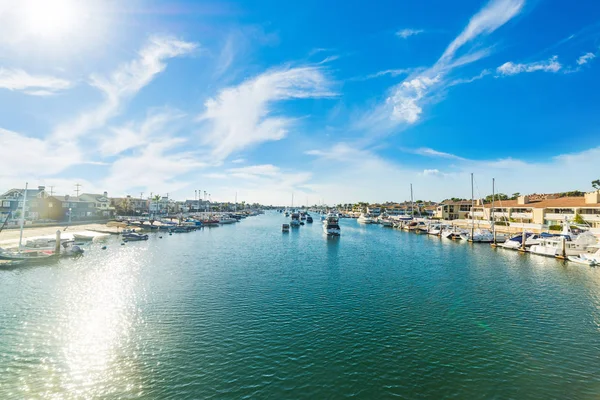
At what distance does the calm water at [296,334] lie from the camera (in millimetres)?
15375

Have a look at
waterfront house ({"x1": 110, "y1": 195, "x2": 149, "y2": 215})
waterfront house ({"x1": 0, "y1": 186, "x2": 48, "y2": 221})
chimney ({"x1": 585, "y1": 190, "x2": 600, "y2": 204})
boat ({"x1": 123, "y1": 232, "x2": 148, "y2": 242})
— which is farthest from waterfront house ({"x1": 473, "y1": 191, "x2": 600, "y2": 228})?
waterfront house ({"x1": 110, "y1": 195, "x2": 149, "y2": 215})

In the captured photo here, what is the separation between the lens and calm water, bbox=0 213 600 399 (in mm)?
15375

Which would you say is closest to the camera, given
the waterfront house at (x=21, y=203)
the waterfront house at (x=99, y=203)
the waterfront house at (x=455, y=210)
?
the waterfront house at (x=21, y=203)

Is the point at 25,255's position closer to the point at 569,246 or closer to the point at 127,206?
the point at 569,246

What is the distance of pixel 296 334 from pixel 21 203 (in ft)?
355

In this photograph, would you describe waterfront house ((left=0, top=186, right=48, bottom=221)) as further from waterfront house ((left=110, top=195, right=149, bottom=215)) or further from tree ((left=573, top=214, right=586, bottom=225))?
tree ((left=573, top=214, right=586, bottom=225))

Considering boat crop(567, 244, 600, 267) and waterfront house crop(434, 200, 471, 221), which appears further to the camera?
waterfront house crop(434, 200, 471, 221)

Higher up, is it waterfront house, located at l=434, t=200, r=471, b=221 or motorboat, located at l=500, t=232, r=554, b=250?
waterfront house, located at l=434, t=200, r=471, b=221

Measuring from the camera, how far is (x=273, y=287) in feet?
108

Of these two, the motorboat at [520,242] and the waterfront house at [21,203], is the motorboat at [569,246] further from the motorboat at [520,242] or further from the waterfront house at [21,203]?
the waterfront house at [21,203]

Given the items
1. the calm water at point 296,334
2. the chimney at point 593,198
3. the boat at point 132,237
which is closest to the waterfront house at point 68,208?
the boat at point 132,237

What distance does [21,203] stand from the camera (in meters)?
87.2

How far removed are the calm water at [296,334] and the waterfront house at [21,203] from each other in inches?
2630

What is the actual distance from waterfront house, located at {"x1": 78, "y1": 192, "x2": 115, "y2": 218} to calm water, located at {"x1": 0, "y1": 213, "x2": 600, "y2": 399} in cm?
9288
